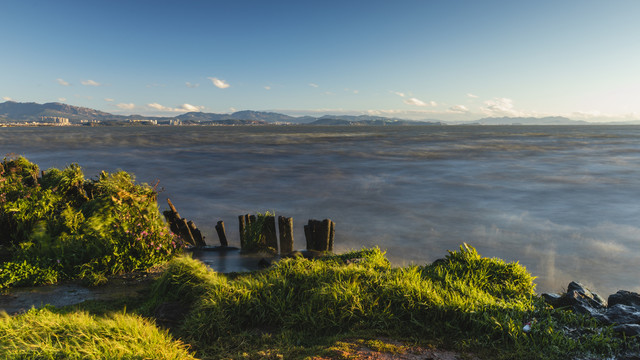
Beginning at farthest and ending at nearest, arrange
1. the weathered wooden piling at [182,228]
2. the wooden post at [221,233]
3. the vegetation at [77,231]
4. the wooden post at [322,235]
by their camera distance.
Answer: the wooden post at [221,233] < the weathered wooden piling at [182,228] < the wooden post at [322,235] < the vegetation at [77,231]

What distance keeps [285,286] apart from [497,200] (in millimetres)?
17357

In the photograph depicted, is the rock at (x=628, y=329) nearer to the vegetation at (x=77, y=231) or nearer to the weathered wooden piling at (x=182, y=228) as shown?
the vegetation at (x=77, y=231)

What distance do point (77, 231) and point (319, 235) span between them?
6.54 m

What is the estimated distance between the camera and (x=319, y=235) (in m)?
11.1

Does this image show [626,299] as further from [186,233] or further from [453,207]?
[453,207]

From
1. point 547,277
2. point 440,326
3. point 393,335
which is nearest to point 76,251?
point 393,335

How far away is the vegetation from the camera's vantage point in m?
8.59

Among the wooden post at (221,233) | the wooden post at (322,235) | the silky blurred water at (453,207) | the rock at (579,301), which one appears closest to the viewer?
the rock at (579,301)

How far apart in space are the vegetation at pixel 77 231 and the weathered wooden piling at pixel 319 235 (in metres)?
3.89

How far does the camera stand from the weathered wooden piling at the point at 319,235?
10.9 m

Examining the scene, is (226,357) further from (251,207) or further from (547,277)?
(251,207)

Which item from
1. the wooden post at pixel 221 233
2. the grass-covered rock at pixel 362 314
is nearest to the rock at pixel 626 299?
the grass-covered rock at pixel 362 314

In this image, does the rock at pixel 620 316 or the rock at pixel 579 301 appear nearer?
the rock at pixel 620 316

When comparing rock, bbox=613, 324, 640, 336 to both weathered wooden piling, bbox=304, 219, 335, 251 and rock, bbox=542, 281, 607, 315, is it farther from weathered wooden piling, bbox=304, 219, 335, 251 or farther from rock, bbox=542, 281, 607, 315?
weathered wooden piling, bbox=304, 219, 335, 251
